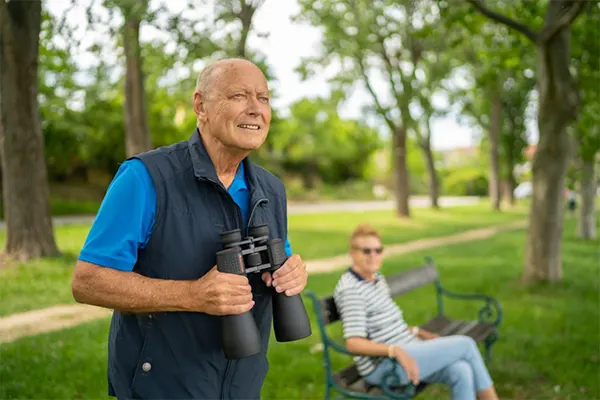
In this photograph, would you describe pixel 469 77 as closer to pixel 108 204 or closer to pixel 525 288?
pixel 525 288

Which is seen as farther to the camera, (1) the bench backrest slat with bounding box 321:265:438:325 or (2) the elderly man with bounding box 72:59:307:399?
(1) the bench backrest slat with bounding box 321:265:438:325

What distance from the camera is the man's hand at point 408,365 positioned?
145 inches

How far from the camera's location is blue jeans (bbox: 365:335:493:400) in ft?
12.3

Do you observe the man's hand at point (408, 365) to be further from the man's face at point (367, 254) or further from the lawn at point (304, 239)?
the lawn at point (304, 239)

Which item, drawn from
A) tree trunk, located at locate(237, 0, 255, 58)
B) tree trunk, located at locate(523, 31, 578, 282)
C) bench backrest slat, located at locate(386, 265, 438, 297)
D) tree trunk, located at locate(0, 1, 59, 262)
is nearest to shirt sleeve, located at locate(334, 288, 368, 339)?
bench backrest slat, located at locate(386, 265, 438, 297)

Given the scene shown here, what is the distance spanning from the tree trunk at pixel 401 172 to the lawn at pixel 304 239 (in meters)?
0.65

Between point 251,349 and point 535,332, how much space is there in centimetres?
553

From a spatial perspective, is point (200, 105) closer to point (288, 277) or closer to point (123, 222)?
point (123, 222)

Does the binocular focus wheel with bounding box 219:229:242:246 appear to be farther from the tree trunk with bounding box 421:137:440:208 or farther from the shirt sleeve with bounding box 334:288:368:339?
the tree trunk with bounding box 421:137:440:208

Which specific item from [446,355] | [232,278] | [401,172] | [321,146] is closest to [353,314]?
[446,355]

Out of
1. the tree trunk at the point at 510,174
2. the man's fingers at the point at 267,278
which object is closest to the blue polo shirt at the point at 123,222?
the man's fingers at the point at 267,278

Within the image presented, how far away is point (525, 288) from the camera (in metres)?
8.61

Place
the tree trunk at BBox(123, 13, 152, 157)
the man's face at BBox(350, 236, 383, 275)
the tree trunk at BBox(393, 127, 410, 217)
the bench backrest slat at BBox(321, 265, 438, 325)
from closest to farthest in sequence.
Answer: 1. the man's face at BBox(350, 236, 383, 275)
2. the bench backrest slat at BBox(321, 265, 438, 325)
3. the tree trunk at BBox(123, 13, 152, 157)
4. the tree trunk at BBox(393, 127, 410, 217)

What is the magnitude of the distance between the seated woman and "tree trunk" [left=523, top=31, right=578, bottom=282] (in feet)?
16.6
